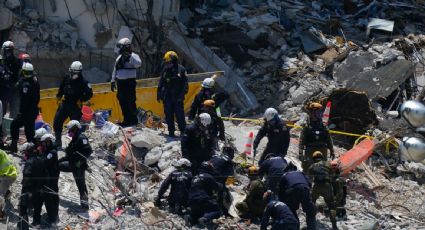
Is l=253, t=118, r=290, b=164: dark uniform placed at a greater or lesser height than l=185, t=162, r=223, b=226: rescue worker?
greater

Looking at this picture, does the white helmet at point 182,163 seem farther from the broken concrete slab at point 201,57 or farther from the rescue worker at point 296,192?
the broken concrete slab at point 201,57

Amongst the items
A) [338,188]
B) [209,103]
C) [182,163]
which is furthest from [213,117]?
[338,188]

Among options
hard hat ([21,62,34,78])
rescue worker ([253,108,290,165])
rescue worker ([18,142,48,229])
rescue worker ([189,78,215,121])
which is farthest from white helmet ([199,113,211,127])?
rescue worker ([18,142,48,229])

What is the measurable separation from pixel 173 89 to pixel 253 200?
2969mm

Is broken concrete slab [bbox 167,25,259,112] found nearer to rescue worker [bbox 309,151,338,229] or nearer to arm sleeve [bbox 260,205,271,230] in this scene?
rescue worker [bbox 309,151,338,229]

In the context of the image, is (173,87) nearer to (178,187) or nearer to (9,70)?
(178,187)

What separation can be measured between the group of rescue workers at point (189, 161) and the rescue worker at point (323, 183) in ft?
0.05

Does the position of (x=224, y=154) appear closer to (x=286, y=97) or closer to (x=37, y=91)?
(x=37, y=91)

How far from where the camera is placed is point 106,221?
16.5 metres

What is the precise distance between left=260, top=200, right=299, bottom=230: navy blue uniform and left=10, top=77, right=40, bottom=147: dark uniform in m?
4.03

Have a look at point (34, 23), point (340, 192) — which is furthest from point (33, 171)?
point (34, 23)

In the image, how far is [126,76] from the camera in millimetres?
19047

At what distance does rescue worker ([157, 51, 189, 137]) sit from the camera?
61.6 ft

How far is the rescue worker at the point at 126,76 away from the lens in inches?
744
